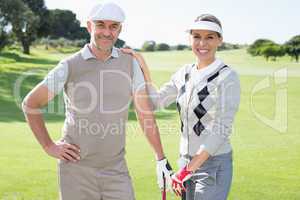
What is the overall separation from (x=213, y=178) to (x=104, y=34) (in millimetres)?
1222

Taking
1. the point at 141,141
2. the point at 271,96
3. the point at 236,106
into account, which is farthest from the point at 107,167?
the point at 271,96

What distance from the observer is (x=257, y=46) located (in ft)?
175

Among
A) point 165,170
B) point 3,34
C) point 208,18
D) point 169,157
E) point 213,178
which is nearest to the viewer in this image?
point 213,178

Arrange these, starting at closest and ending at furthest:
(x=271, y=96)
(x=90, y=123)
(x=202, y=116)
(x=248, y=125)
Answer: (x=90, y=123) → (x=202, y=116) → (x=248, y=125) → (x=271, y=96)

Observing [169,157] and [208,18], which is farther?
[169,157]

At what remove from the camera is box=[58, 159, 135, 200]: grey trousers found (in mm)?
3584

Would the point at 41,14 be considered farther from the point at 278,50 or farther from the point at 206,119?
the point at 206,119

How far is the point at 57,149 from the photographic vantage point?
3.55 m

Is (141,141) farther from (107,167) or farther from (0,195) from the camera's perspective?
(107,167)

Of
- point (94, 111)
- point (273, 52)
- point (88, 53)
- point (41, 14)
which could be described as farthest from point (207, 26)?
point (41, 14)

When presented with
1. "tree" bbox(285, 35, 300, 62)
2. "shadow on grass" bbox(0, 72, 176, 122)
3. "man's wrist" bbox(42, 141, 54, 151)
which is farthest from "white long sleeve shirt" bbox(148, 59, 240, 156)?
"tree" bbox(285, 35, 300, 62)

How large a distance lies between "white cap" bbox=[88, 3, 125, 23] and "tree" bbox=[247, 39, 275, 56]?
159 feet

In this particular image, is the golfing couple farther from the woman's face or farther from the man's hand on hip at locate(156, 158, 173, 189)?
the man's hand on hip at locate(156, 158, 173, 189)

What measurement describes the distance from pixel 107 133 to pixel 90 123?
13cm
